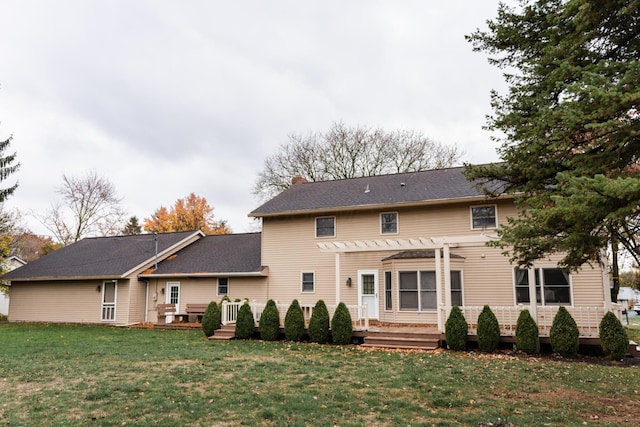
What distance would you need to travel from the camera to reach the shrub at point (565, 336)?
34.4 ft

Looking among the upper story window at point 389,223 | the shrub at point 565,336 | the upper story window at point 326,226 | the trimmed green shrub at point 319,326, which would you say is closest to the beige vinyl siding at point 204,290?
the upper story window at point 326,226

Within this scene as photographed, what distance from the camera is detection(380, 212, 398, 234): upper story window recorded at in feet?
53.4

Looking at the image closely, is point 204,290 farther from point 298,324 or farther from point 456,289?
point 456,289

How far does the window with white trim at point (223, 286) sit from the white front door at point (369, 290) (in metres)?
5.97

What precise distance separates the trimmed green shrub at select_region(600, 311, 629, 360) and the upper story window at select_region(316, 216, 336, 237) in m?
9.32

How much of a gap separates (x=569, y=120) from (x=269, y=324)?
421 inches

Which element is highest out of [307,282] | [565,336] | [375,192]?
[375,192]

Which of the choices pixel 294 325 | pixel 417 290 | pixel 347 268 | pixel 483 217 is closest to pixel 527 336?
pixel 417 290

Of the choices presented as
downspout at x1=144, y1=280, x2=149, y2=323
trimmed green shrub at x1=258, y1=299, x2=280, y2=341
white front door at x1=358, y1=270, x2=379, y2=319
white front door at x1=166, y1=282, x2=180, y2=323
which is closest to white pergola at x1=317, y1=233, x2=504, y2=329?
trimmed green shrub at x1=258, y1=299, x2=280, y2=341

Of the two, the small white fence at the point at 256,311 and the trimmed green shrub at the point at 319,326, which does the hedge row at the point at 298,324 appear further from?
the small white fence at the point at 256,311

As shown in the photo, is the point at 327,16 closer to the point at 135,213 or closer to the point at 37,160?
the point at 37,160

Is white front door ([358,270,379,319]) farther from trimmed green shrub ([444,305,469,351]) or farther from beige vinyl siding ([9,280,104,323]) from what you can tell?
beige vinyl siding ([9,280,104,323])

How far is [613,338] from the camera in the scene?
10164mm

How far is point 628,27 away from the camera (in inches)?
239
